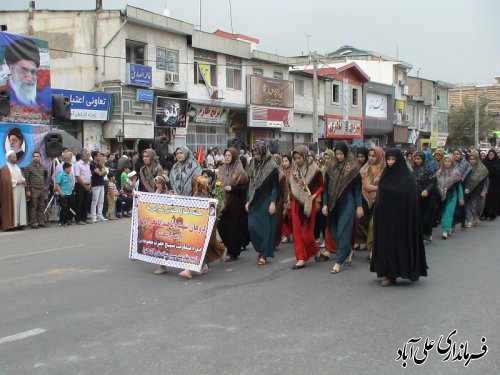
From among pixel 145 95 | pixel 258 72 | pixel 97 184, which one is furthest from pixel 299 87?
pixel 97 184

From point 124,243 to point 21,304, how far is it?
435 centimetres

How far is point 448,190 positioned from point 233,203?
16.4ft

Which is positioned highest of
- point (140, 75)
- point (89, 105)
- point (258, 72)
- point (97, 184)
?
point (258, 72)

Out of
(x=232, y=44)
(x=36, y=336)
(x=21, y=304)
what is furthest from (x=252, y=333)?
(x=232, y=44)

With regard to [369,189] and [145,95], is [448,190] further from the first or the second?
[145,95]

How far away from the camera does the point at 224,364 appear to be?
14.3 feet

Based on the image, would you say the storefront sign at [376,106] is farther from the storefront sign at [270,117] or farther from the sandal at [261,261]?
the sandal at [261,261]

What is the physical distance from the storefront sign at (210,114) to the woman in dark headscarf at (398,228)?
20679 mm

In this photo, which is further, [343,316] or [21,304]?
[21,304]

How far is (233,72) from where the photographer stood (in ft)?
97.4

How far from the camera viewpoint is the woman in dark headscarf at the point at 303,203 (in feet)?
26.6

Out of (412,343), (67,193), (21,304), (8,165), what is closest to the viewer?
(412,343)

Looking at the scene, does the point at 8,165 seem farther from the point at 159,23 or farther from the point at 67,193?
the point at 159,23

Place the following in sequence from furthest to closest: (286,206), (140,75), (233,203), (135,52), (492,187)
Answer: (135,52) < (140,75) < (492,187) < (286,206) < (233,203)
